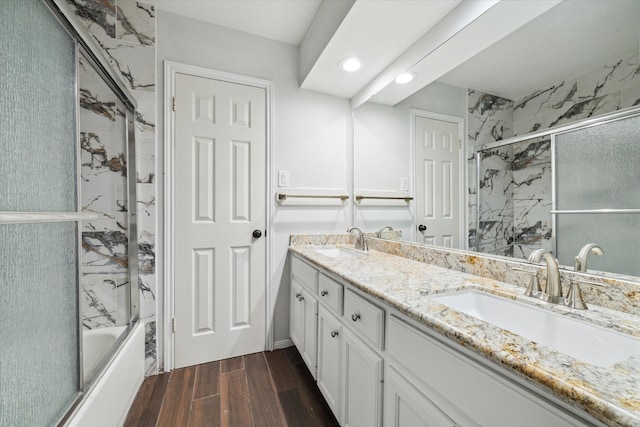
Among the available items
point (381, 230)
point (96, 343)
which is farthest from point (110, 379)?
point (381, 230)

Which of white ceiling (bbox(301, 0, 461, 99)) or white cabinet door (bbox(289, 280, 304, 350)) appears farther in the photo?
white cabinet door (bbox(289, 280, 304, 350))

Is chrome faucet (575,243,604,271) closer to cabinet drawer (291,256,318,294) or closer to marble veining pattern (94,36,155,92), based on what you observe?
cabinet drawer (291,256,318,294)

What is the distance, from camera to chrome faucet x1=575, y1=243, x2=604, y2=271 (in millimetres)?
805

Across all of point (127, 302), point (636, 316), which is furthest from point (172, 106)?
point (636, 316)

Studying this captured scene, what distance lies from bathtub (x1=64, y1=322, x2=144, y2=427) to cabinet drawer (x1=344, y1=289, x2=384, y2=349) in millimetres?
1020

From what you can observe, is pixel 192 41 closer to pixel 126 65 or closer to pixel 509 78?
pixel 126 65

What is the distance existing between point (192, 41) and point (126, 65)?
0.46m

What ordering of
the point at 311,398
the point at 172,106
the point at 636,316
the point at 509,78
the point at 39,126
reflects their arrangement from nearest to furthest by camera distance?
the point at 636,316 < the point at 39,126 < the point at 509,78 < the point at 311,398 < the point at 172,106

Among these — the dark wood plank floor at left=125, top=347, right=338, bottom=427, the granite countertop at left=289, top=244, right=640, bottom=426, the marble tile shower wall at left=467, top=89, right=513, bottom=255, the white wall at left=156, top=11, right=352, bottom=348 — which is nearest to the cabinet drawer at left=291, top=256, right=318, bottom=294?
the white wall at left=156, top=11, right=352, bottom=348

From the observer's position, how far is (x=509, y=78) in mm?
1050

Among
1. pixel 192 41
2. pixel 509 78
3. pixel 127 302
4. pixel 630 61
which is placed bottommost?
pixel 127 302

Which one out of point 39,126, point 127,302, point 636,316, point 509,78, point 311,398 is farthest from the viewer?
point 127,302

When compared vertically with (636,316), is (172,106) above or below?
above

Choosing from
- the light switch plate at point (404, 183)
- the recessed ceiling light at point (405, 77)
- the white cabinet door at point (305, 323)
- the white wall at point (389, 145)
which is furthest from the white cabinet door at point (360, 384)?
the recessed ceiling light at point (405, 77)
